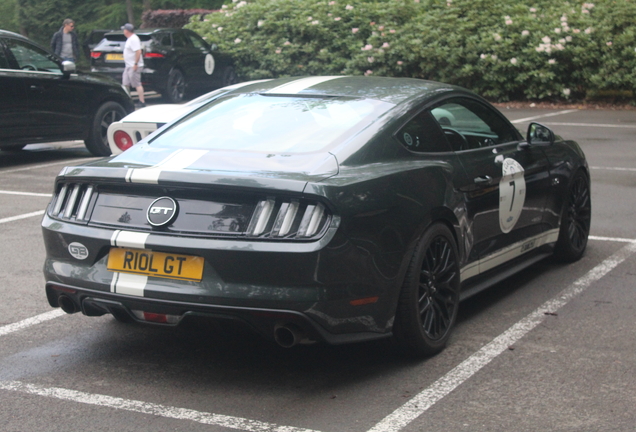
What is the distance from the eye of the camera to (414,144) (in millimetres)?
4719

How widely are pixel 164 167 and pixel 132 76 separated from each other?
49.2 feet

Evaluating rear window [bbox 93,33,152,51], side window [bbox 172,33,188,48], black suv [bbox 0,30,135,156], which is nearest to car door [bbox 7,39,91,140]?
black suv [bbox 0,30,135,156]

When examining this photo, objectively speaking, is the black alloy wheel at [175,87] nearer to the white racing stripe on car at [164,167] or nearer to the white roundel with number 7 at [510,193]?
the white roundel with number 7 at [510,193]

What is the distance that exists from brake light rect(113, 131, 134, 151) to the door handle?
4175 millimetres

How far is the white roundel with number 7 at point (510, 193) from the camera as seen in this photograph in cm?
534

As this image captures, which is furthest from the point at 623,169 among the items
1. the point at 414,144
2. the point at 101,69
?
the point at 101,69

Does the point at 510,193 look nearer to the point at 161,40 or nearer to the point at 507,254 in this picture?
the point at 507,254

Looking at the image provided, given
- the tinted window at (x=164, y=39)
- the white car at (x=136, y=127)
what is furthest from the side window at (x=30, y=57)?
the tinted window at (x=164, y=39)

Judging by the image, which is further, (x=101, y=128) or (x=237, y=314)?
(x=101, y=128)

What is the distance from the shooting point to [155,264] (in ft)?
13.3

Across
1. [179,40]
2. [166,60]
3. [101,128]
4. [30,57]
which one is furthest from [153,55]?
[30,57]

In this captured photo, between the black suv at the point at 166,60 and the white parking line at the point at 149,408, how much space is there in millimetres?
16647

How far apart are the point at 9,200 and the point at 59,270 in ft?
17.7

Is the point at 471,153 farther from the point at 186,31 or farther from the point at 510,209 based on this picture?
the point at 186,31
